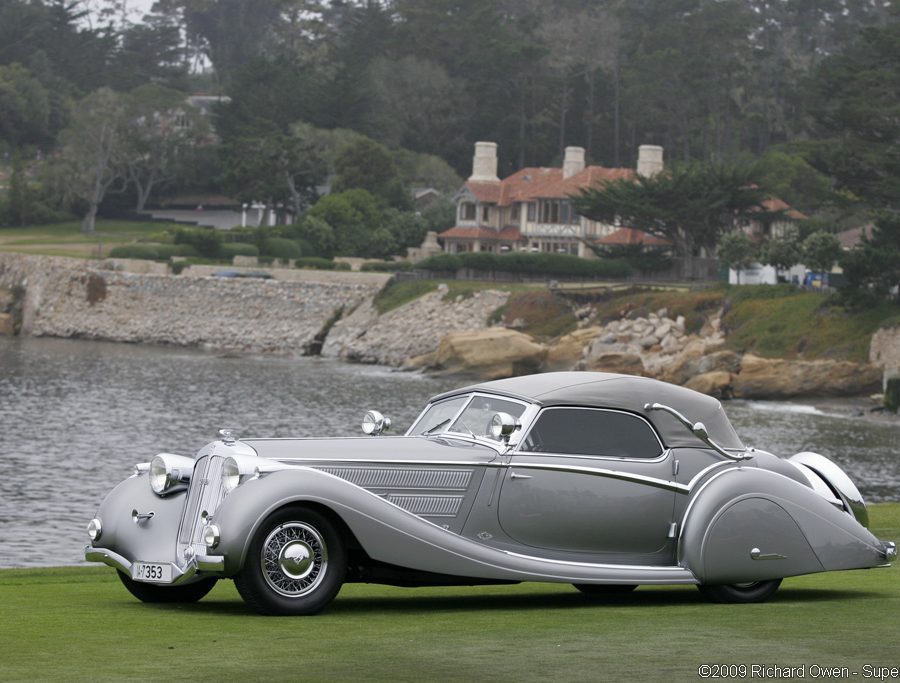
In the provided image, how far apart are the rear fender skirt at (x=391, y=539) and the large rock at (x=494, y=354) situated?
59.1m

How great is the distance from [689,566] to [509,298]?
3036 inches

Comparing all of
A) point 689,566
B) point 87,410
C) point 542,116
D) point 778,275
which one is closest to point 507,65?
point 542,116

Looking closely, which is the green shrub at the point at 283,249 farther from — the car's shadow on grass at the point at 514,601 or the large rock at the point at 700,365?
the car's shadow on grass at the point at 514,601

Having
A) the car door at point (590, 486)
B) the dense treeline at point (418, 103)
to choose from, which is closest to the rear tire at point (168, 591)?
the car door at point (590, 486)

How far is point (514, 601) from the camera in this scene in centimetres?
1241

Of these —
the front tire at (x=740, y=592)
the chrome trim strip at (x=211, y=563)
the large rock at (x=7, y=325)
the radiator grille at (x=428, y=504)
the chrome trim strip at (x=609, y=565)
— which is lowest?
the large rock at (x=7, y=325)

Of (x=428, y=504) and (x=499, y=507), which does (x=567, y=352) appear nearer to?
(x=499, y=507)

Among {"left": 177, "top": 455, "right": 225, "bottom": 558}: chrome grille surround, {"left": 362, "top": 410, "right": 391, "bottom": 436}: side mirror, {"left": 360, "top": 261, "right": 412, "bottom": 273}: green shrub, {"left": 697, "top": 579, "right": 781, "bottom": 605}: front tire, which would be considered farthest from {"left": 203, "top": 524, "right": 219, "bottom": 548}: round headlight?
{"left": 360, "top": 261, "right": 412, "bottom": 273}: green shrub

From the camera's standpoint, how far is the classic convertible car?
1107 centimetres

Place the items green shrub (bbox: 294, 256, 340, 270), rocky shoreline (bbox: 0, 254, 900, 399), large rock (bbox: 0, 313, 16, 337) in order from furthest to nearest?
large rock (bbox: 0, 313, 16, 337), green shrub (bbox: 294, 256, 340, 270), rocky shoreline (bbox: 0, 254, 900, 399)

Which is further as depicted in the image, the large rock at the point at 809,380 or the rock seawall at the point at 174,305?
the rock seawall at the point at 174,305

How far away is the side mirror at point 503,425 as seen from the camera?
38.6 ft

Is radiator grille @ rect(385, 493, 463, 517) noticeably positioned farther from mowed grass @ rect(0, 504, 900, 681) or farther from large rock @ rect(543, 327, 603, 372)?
large rock @ rect(543, 327, 603, 372)

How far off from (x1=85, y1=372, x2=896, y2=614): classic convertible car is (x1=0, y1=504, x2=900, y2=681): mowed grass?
0.32 meters
